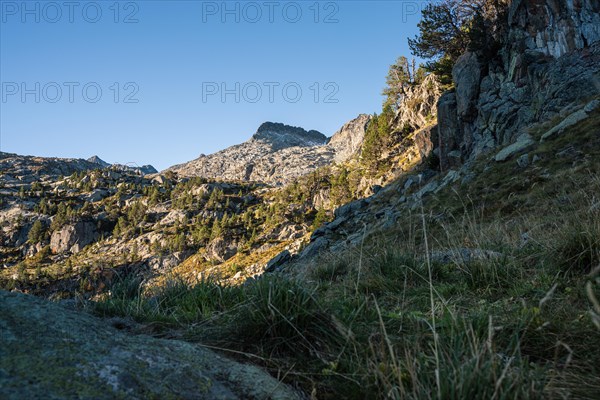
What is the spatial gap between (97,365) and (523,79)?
106 ft

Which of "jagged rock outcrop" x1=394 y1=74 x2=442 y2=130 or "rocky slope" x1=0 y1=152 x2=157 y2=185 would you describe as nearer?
"jagged rock outcrop" x1=394 y1=74 x2=442 y2=130

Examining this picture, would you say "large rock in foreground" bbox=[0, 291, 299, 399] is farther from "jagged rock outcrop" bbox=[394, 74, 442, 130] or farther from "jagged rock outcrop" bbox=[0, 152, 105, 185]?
"jagged rock outcrop" bbox=[0, 152, 105, 185]

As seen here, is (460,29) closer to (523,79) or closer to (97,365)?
(523,79)

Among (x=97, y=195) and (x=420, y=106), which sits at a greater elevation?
(x=420, y=106)

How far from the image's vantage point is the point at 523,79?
26609mm

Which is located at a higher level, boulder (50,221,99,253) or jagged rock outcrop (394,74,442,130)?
jagged rock outcrop (394,74,442,130)

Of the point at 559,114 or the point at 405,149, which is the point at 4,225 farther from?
the point at 559,114

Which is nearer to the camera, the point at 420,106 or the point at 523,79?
the point at 523,79

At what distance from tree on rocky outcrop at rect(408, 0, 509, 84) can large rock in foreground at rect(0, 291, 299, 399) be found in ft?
117

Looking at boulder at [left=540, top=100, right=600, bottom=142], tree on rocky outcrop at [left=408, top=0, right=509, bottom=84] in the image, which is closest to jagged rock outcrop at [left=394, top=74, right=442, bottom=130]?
tree on rocky outcrop at [left=408, top=0, right=509, bottom=84]

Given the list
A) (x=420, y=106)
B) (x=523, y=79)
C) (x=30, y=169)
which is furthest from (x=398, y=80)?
(x=30, y=169)

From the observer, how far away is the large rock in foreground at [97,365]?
127 centimetres

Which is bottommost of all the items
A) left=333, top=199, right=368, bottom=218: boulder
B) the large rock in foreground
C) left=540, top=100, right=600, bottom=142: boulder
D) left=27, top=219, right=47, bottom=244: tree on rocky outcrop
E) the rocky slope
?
left=27, top=219, right=47, bottom=244: tree on rocky outcrop

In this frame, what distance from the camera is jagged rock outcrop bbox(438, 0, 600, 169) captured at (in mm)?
23188
